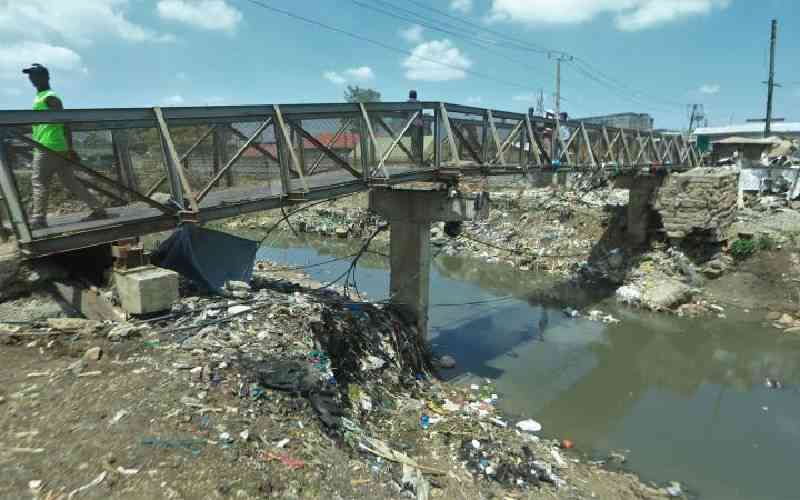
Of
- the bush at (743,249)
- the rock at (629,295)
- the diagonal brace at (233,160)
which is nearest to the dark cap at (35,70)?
the diagonal brace at (233,160)

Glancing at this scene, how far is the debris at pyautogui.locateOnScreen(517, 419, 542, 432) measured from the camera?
6.74 m

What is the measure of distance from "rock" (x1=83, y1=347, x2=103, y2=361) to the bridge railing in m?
0.99

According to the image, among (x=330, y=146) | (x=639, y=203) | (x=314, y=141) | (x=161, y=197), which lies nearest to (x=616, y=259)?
(x=639, y=203)

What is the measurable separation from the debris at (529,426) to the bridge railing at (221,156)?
3.94 m

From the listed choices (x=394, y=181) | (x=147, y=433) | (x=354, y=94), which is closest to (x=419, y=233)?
(x=394, y=181)

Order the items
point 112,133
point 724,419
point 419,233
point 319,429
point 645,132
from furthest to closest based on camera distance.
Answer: point 645,132 → point 419,233 → point 724,419 → point 112,133 → point 319,429

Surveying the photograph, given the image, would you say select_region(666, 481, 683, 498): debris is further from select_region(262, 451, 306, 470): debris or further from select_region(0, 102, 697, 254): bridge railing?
select_region(0, 102, 697, 254): bridge railing

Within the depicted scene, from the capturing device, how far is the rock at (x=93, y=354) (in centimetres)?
423

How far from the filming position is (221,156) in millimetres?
5328

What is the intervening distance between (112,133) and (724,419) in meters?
9.25

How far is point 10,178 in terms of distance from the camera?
3852mm

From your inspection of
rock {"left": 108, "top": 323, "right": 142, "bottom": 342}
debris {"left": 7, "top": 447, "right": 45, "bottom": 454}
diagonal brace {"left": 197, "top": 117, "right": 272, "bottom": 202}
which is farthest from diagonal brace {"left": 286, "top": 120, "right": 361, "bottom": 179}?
debris {"left": 7, "top": 447, "right": 45, "bottom": 454}

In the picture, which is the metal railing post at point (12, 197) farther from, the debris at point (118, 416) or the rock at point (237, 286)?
the rock at point (237, 286)

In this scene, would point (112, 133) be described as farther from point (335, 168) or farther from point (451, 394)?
point (451, 394)
